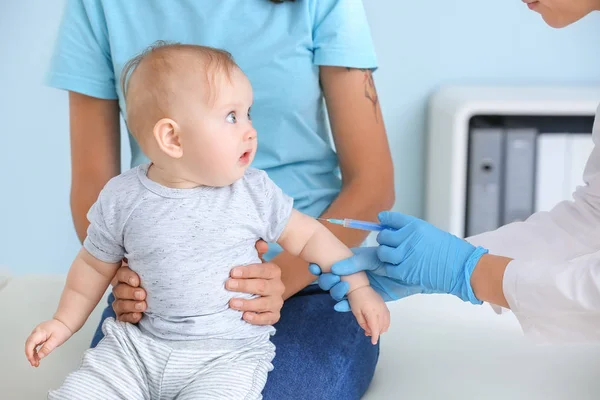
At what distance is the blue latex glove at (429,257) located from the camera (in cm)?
122

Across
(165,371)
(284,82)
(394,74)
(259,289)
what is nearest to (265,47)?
(284,82)

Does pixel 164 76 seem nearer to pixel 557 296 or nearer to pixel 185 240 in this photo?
pixel 185 240

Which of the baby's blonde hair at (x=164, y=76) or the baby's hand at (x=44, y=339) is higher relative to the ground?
the baby's blonde hair at (x=164, y=76)

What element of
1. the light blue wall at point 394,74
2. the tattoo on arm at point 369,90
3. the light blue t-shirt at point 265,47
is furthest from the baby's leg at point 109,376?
the light blue wall at point 394,74

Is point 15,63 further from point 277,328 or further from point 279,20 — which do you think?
point 277,328

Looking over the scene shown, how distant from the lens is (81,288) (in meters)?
1.17

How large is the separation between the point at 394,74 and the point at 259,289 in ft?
5.49

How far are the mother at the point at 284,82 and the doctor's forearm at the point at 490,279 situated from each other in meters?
0.23

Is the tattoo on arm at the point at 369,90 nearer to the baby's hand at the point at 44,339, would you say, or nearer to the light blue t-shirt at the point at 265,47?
the light blue t-shirt at the point at 265,47

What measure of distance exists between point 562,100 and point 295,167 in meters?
1.27

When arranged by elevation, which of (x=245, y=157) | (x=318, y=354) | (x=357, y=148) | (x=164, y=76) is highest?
(x=164, y=76)

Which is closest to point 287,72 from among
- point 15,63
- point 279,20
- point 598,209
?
point 279,20

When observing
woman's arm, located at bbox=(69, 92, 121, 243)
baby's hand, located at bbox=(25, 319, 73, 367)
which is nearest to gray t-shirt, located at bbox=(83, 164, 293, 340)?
baby's hand, located at bbox=(25, 319, 73, 367)

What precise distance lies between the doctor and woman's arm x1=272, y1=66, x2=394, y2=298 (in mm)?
133
